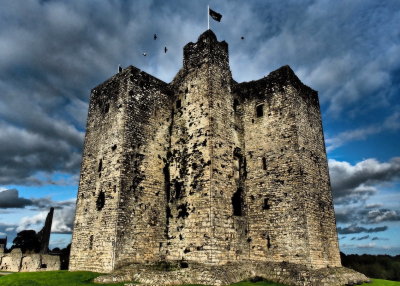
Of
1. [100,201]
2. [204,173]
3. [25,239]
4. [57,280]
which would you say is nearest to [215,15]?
[204,173]

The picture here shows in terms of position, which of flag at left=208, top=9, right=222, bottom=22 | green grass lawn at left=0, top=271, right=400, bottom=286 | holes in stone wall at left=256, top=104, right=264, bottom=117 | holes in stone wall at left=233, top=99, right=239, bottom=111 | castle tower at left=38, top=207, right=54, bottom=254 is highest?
flag at left=208, top=9, right=222, bottom=22

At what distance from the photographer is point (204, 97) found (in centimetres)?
1873

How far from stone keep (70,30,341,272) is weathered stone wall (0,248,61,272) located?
11.1m

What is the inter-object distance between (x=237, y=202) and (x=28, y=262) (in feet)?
70.0

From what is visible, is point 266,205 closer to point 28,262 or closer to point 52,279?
point 52,279

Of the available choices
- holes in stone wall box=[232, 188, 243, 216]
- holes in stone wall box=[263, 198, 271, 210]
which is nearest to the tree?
holes in stone wall box=[232, 188, 243, 216]

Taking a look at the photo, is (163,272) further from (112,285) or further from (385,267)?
(385,267)

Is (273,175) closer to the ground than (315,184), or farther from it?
farther from it

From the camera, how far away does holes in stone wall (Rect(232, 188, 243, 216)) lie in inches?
710

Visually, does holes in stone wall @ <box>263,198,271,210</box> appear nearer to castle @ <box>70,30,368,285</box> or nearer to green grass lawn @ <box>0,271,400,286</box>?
castle @ <box>70,30,368,285</box>

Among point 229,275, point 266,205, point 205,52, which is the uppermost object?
point 205,52

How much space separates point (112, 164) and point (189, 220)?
5.43 meters

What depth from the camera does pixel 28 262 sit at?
93.0 feet

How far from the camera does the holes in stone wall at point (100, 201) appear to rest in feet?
58.7
